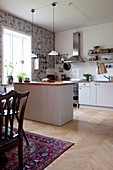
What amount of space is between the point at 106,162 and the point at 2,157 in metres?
1.24

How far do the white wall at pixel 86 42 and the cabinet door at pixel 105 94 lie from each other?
28.4 inches

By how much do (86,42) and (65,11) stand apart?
67.5 inches

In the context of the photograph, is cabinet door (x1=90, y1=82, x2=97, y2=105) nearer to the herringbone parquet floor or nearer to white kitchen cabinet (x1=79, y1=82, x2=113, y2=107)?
white kitchen cabinet (x1=79, y1=82, x2=113, y2=107)

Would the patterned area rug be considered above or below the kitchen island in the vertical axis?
below

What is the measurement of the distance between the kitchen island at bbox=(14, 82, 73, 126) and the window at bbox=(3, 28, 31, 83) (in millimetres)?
Answer: 1238

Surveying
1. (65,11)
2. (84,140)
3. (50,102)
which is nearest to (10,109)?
(84,140)

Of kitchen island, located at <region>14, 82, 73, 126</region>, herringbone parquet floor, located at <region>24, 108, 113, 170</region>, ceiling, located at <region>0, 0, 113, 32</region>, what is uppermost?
ceiling, located at <region>0, 0, 113, 32</region>

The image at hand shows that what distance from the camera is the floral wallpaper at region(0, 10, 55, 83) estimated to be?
4.40 metres

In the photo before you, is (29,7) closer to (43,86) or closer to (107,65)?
(43,86)

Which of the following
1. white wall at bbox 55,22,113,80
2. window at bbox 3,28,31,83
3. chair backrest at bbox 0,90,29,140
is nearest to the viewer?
chair backrest at bbox 0,90,29,140

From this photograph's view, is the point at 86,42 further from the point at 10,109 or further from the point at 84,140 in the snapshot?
the point at 10,109

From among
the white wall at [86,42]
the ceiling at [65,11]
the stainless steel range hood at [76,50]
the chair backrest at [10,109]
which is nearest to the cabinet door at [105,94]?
the white wall at [86,42]

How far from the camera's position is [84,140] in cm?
255

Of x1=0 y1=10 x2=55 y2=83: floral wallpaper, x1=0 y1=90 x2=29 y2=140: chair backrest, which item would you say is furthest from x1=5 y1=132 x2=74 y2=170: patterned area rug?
x1=0 y1=10 x2=55 y2=83: floral wallpaper
